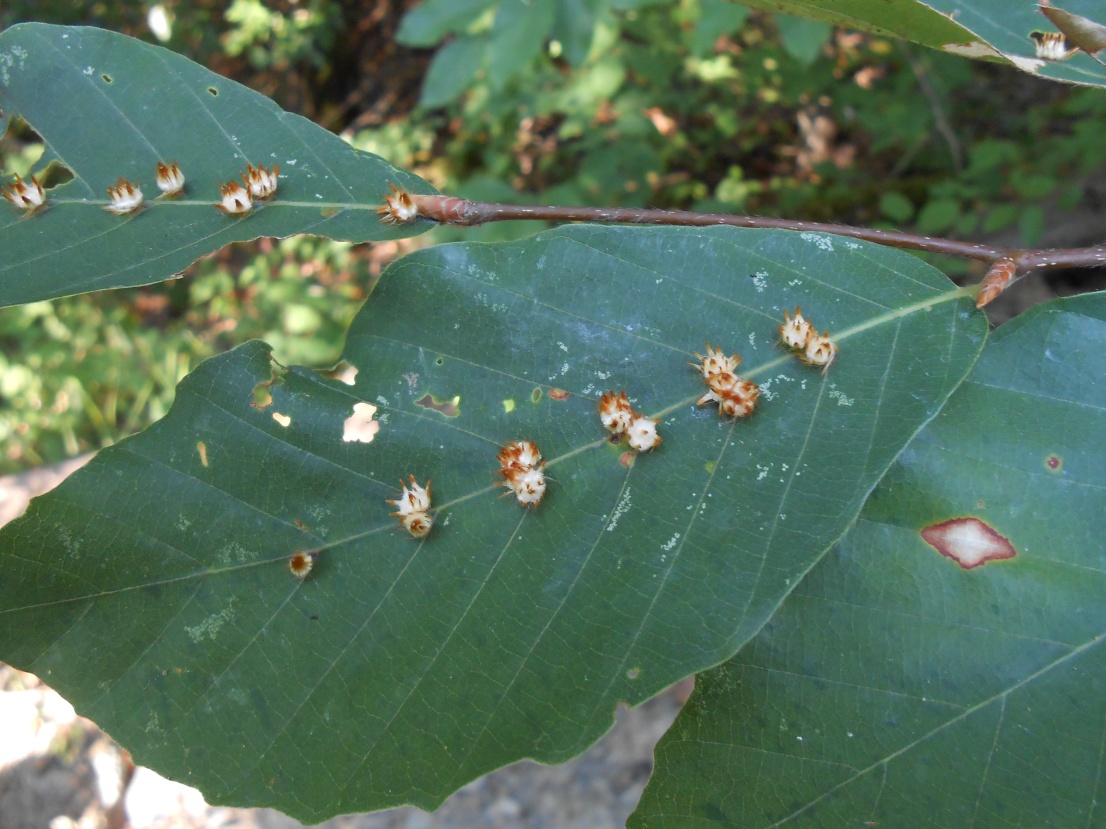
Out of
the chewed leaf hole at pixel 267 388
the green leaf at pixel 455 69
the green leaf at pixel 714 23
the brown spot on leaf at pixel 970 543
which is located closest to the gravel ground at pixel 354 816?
the green leaf at pixel 714 23

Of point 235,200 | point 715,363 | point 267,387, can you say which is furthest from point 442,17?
point 715,363

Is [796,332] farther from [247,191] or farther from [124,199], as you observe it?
[124,199]

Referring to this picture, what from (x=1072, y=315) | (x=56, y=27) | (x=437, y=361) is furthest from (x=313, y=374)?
(x=1072, y=315)

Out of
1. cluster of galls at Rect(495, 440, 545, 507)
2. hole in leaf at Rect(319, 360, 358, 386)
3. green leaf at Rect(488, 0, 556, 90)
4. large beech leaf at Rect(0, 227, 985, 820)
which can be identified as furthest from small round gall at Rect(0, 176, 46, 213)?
green leaf at Rect(488, 0, 556, 90)

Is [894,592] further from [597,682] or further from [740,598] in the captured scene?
[597,682]

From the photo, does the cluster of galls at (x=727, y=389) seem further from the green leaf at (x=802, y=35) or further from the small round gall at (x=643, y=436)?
the green leaf at (x=802, y=35)

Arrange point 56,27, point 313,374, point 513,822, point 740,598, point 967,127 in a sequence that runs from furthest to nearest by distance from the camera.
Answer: point 967,127, point 513,822, point 56,27, point 313,374, point 740,598

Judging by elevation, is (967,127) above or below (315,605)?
below
